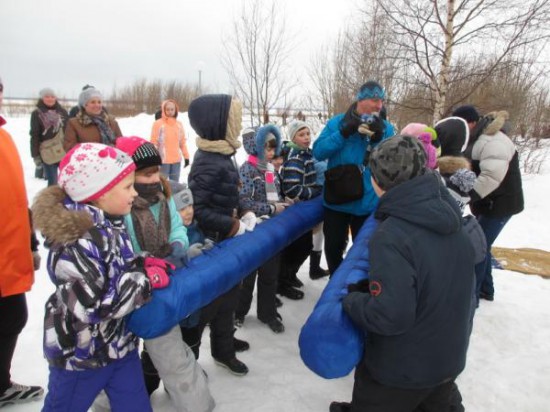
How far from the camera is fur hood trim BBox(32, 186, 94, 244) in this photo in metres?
1.46

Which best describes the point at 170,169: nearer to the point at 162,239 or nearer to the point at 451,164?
the point at 451,164

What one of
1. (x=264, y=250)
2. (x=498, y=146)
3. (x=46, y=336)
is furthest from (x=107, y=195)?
(x=498, y=146)

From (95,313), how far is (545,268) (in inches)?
218

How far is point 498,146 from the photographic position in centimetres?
360

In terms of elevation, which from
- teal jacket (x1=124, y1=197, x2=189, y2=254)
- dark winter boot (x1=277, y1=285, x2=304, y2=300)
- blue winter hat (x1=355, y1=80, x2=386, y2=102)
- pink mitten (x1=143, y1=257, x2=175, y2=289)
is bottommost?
dark winter boot (x1=277, y1=285, x2=304, y2=300)

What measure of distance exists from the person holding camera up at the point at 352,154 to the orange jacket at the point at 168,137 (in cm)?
509

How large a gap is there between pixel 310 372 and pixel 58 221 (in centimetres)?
207

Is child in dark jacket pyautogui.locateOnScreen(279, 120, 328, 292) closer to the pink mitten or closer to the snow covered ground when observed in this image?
the snow covered ground

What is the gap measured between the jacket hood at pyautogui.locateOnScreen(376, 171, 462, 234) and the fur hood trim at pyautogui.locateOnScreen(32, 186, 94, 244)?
1.26 meters

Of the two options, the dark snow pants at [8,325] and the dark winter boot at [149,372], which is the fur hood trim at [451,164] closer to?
the dark winter boot at [149,372]

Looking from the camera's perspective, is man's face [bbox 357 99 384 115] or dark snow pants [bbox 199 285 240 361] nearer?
dark snow pants [bbox 199 285 240 361]

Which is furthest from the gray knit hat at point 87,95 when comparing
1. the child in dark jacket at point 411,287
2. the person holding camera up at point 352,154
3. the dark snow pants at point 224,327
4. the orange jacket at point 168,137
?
the child in dark jacket at point 411,287

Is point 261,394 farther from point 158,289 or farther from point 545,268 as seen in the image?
point 545,268

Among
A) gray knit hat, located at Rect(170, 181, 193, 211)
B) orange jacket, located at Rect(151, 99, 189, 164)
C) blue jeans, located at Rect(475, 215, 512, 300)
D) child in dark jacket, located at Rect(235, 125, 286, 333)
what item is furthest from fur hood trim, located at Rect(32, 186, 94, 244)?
orange jacket, located at Rect(151, 99, 189, 164)
